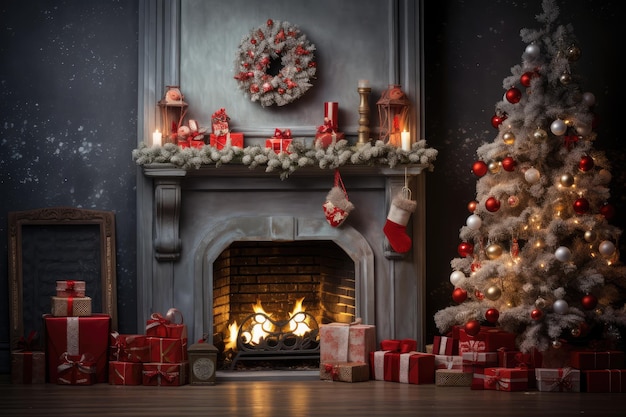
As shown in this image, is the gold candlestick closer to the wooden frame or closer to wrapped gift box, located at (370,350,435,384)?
wrapped gift box, located at (370,350,435,384)

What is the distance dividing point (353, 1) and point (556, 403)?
3034mm

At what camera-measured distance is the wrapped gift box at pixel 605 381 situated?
7.34m

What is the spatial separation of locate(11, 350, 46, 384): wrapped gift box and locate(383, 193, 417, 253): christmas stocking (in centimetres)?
241

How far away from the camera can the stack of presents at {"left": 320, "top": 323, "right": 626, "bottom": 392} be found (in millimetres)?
7363

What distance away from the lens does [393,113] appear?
26.3ft

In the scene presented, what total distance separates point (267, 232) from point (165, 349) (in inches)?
42.0

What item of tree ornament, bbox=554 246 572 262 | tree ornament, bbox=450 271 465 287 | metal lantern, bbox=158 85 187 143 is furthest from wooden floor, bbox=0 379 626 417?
metal lantern, bbox=158 85 187 143

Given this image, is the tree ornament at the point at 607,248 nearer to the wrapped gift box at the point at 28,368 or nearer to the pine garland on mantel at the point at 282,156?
the pine garland on mantel at the point at 282,156

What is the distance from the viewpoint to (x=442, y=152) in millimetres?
8383

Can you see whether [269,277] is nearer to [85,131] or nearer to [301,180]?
[301,180]

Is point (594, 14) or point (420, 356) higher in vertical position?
point (594, 14)

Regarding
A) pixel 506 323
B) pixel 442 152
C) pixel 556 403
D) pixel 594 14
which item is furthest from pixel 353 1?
pixel 556 403

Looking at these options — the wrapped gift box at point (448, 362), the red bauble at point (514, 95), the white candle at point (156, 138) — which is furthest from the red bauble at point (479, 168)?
the white candle at point (156, 138)

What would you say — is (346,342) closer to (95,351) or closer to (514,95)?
(95,351)
